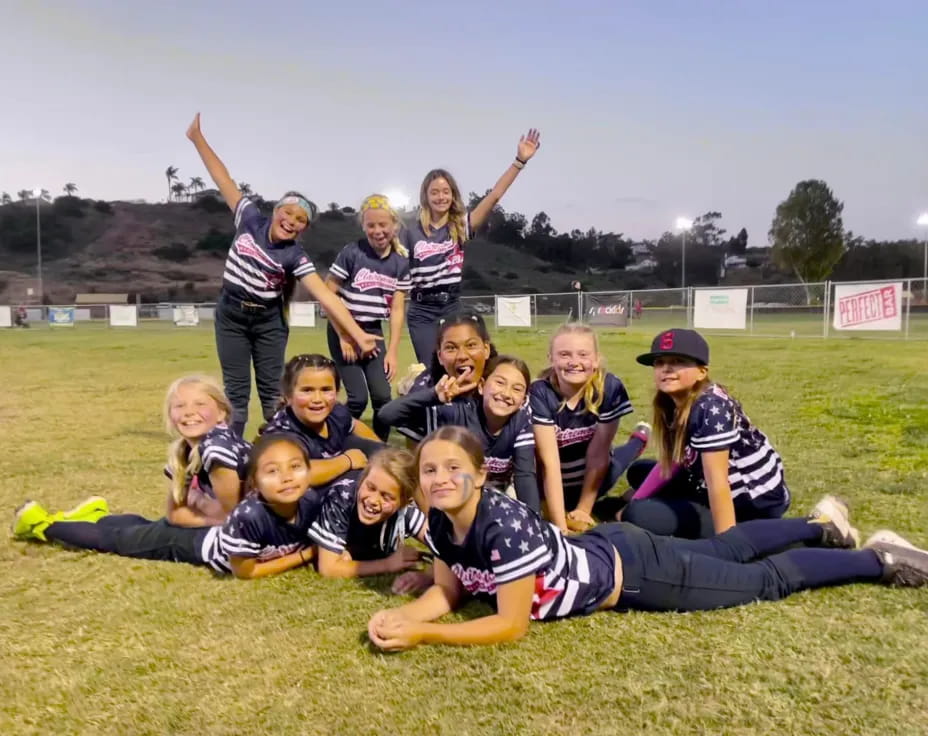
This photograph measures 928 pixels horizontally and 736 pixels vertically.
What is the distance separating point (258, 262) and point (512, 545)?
9.44ft

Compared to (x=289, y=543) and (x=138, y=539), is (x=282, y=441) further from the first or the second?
(x=138, y=539)

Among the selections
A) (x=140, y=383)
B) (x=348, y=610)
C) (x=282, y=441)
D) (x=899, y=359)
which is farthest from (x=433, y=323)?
(x=899, y=359)

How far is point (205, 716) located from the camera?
7.10 ft

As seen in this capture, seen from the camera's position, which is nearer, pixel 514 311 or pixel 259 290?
pixel 259 290

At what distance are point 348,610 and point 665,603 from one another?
120 cm

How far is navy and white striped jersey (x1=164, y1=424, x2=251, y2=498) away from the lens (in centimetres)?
357

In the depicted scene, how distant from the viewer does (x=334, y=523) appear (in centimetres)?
336

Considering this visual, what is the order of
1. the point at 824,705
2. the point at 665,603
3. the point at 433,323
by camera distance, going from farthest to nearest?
the point at 433,323 → the point at 665,603 → the point at 824,705

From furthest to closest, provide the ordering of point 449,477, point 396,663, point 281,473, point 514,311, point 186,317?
point 186,317
point 514,311
point 281,473
point 449,477
point 396,663

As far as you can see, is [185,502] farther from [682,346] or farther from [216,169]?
[682,346]

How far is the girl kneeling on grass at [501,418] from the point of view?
3.69 metres

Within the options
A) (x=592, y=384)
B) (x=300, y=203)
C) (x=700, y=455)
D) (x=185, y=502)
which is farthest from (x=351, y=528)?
(x=300, y=203)

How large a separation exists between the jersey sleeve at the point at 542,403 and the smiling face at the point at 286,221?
1774mm

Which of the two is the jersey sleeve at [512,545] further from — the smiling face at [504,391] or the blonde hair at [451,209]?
the blonde hair at [451,209]
